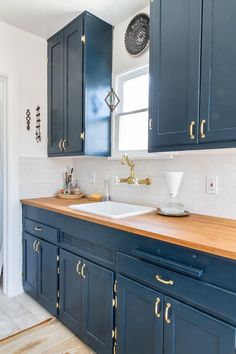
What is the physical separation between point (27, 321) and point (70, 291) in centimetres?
57

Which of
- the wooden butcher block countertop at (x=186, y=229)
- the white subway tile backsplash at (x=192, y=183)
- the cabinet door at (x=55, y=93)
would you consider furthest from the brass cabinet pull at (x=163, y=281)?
the cabinet door at (x=55, y=93)

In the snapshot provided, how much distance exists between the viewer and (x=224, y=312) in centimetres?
97

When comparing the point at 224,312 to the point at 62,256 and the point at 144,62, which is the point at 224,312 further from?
the point at 144,62

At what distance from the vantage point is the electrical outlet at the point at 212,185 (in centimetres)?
162

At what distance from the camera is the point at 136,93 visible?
222 centimetres

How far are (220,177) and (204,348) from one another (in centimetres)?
96

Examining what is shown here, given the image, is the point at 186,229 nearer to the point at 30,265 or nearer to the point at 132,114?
the point at 132,114

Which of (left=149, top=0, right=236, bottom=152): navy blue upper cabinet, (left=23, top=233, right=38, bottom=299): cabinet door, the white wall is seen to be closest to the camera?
(left=149, top=0, right=236, bottom=152): navy blue upper cabinet

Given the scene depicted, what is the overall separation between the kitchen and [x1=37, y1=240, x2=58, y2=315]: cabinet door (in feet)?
0.06

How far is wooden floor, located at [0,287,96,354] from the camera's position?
1.71m

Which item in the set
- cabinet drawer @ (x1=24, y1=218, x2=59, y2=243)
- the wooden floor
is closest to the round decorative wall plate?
cabinet drawer @ (x1=24, y1=218, x2=59, y2=243)

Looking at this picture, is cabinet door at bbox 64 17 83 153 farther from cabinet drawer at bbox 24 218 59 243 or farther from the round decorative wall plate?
cabinet drawer at bbox 24 218 59 243

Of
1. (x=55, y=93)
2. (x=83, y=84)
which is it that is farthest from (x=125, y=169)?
(x=55, y=93)

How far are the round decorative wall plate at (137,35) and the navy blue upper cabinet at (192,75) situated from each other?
0.38 metres
